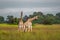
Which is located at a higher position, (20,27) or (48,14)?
(48,14)

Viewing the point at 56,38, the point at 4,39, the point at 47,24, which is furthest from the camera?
the point at 47,24

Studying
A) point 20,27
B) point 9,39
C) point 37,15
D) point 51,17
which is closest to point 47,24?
point 51,17

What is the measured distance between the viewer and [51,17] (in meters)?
4.14

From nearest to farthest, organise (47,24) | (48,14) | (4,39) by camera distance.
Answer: (4,39) → (47,24) → (48,14)

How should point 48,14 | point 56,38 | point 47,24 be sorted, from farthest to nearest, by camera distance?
point 48,14
point 47,24
point 56,38

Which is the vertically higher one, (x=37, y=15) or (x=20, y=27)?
(x=37, y=15)

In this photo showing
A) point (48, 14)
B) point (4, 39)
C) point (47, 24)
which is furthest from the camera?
point (48, 14)

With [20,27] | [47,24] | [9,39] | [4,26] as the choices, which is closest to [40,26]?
[47,24]

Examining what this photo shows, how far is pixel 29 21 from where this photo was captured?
4.52 metres

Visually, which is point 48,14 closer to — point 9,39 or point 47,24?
point 47,24

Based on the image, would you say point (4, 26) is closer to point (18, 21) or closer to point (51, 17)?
point (18, 21)

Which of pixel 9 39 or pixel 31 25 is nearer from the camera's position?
pixel 9 39

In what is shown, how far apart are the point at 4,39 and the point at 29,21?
1.92 m

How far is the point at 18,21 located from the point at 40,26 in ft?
2.11
